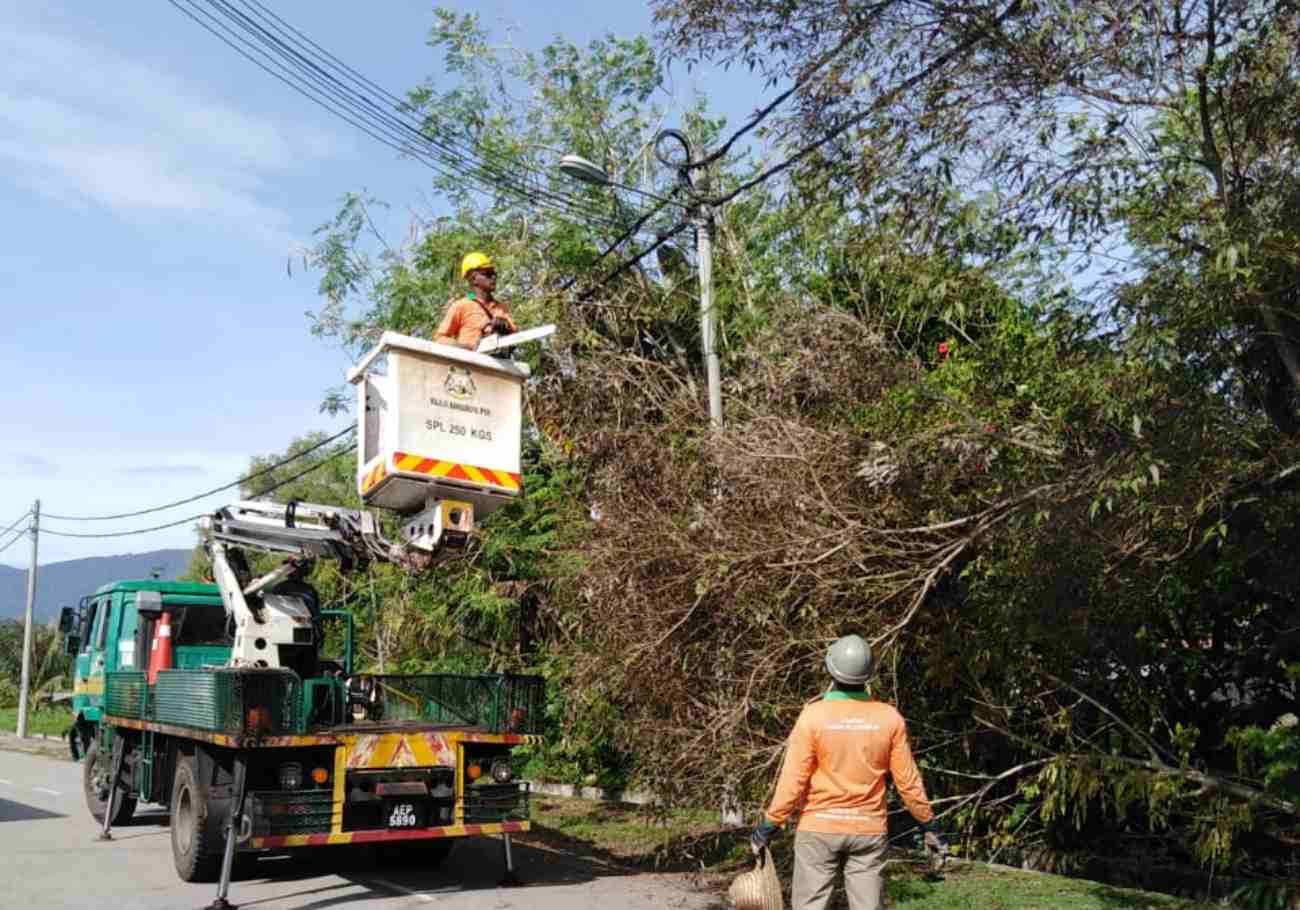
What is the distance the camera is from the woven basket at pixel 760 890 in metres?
5.90

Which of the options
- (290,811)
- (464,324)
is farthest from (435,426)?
(290,811)

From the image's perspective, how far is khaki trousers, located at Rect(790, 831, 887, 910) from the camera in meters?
5.64

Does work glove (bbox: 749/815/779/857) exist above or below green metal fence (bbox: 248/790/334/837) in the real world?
above

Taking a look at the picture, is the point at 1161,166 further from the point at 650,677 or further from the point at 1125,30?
the point at 650,677

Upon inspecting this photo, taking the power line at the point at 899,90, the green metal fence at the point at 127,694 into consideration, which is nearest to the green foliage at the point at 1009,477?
the power line at the point at 899,90

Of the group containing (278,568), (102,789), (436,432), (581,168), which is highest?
(581,168)

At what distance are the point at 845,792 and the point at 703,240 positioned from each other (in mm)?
7535

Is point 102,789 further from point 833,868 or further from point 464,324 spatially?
point 833,868

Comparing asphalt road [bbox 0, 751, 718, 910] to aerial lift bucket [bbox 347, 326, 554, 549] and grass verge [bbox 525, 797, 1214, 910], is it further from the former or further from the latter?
aerial lift bucket [bbox 347, 326, 554, 549]

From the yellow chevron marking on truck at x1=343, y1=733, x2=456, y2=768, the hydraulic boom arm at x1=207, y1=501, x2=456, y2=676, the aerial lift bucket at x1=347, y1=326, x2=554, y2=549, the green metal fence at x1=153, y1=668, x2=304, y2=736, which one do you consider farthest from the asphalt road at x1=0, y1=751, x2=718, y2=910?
the aerial lift bucket at x1=347, y1=326, x2=554, y2=549

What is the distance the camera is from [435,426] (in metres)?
8.27

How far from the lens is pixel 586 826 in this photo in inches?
529

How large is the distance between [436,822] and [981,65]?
21.8 feet

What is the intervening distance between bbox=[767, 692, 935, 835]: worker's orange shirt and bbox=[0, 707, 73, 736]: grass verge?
32.7m
